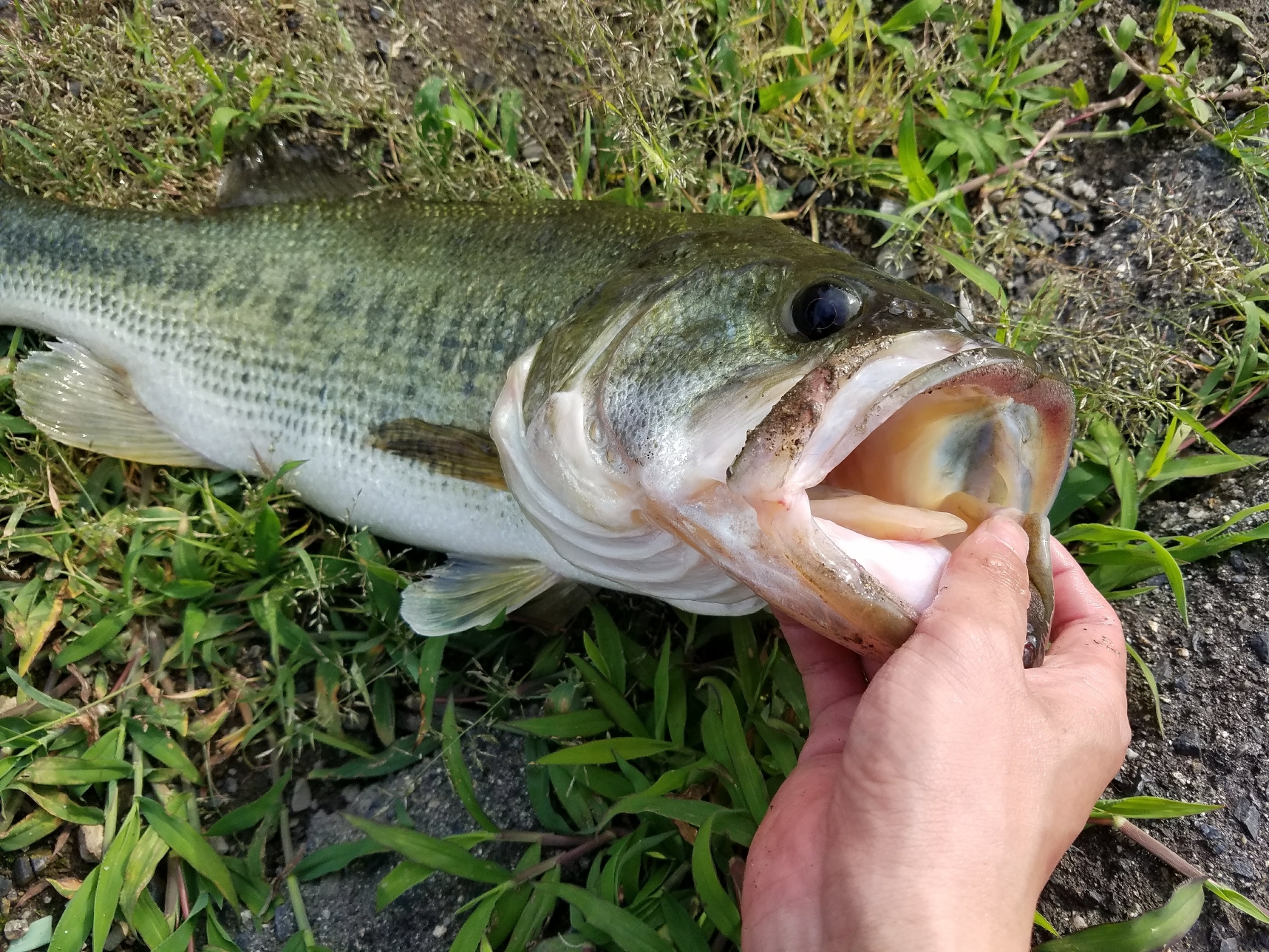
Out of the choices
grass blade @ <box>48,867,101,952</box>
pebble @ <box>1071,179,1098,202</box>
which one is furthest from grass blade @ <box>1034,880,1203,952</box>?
grass blade @ <box>48,867,101,952</box>

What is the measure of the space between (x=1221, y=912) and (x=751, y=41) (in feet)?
10.6

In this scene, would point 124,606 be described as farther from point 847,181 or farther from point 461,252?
point 847,181

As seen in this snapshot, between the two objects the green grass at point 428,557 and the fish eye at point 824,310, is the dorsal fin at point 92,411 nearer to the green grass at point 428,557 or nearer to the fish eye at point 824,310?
the green grass at point 428,557

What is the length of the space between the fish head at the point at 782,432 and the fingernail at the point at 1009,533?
0.06 meters

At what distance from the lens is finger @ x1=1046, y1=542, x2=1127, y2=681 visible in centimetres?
176

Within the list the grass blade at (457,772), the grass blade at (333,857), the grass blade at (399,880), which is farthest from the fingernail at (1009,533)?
the grass blade at (333,857)

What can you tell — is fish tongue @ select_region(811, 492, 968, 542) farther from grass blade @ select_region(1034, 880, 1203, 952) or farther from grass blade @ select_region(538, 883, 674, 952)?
grass blade @ select_region(538, 883, 674, 952)

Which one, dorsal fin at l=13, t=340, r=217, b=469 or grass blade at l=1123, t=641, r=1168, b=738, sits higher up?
dorsal fin at l=13, t=340, r=217, b=469

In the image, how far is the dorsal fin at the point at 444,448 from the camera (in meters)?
2.24

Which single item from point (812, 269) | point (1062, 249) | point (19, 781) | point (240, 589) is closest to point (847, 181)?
point (1062, 249)

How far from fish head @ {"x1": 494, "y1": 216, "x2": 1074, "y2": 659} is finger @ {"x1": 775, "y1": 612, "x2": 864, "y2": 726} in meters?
0.25

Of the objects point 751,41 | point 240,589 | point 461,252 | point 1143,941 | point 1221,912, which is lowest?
point 1221,912

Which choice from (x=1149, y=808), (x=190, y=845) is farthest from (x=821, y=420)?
(x=190, y=845)

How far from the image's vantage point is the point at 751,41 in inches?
122
